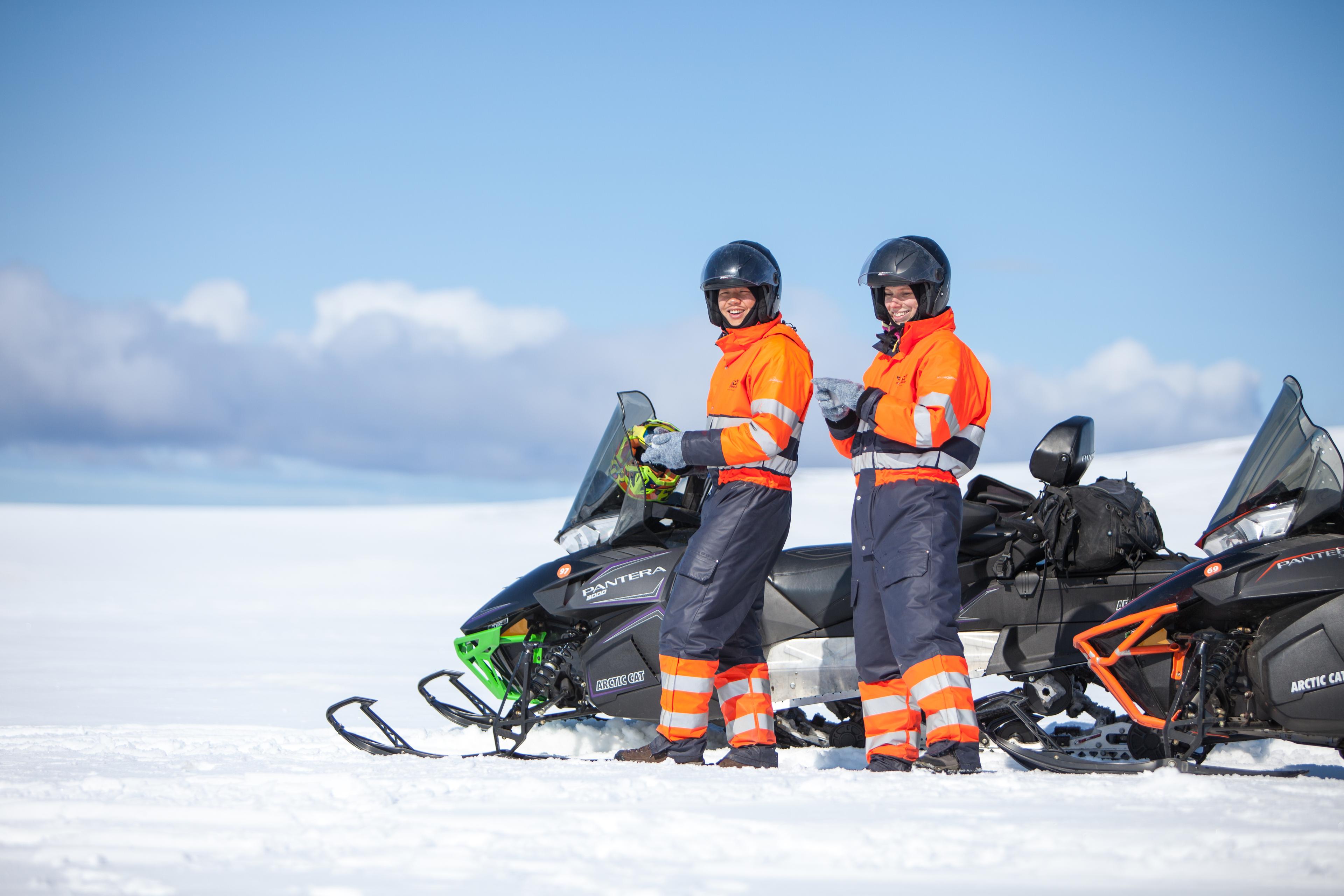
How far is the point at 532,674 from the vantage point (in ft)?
14.4

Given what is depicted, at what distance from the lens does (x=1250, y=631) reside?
346 cm

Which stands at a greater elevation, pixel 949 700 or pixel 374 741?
pixel 949 700

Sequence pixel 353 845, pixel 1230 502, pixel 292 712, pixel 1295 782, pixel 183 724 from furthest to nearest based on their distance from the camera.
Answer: pixel 292 712
pixel 183 724
pixel 1230 502
pixel 1295 782
pixel 353 845

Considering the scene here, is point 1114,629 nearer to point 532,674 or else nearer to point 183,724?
point 532,674

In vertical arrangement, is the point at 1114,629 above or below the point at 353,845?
above

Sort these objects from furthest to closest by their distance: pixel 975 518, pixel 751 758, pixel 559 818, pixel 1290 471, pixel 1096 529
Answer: pixel 975 518, pixel 1096 529, pixel 751 758, pixel 1290 471, pixel 559 818

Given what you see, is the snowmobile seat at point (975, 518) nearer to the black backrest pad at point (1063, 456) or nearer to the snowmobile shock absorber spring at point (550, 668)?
the black backrest pad at point (1063, 456)

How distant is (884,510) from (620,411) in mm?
1273

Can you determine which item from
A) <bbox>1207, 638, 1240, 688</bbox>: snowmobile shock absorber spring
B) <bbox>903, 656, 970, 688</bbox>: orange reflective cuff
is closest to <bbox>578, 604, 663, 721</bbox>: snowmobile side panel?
<bbox>903, 656, 970, 688</bbox>: orange reflective cuff

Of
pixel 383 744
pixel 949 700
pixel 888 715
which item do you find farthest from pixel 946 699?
pixel 383 744

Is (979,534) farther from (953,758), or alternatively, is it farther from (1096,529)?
(953,758)

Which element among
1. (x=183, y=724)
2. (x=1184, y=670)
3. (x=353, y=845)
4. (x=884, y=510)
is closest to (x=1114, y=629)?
(x=1184, y=670)

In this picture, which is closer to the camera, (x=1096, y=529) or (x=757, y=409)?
(x=757, y=409)

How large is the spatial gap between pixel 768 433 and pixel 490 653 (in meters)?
1.56
